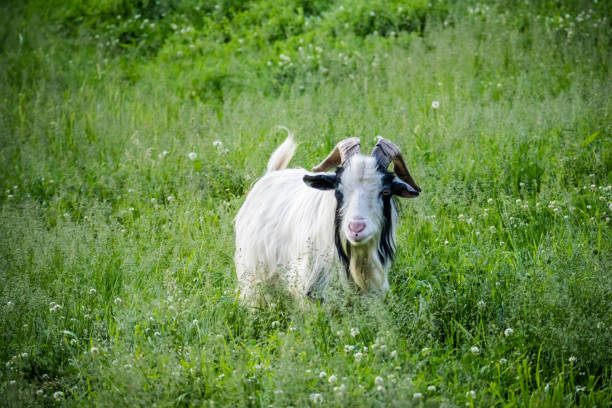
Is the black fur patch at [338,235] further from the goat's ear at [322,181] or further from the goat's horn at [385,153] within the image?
the goat's horn at [385,153]

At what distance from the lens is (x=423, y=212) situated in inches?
251

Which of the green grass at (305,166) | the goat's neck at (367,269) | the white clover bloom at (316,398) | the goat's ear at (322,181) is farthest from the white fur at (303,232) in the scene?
the white clover bloom at (316,398)

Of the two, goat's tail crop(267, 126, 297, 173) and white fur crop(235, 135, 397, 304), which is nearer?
white fur crop(235, 135, 397, 304)

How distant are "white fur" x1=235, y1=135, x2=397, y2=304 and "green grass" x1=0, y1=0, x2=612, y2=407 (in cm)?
28

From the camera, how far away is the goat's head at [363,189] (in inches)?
176

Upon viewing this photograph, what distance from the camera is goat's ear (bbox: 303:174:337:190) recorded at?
479cm

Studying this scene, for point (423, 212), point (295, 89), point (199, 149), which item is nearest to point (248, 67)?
point (295, 89)

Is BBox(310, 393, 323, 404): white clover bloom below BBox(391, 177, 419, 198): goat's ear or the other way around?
below

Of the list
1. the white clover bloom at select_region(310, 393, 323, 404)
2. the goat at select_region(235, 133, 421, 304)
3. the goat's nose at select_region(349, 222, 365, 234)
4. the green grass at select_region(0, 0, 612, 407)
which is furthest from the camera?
the goat at select_region(235, 133, 421, 304)

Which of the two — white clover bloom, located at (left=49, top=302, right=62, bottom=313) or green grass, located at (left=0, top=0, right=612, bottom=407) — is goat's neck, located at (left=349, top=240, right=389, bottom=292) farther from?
white clover bloom, located at (left=49, top=302, right=62, bottom=313)

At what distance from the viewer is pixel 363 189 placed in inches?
181

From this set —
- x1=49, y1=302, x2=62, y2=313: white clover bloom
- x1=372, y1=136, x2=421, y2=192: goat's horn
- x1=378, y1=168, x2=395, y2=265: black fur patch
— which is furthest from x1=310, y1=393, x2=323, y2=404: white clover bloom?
x1=49, y1=302, x2=62, y2=313: white clover bloom

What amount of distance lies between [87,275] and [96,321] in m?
0.64

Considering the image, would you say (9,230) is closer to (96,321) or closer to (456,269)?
(96,321)
